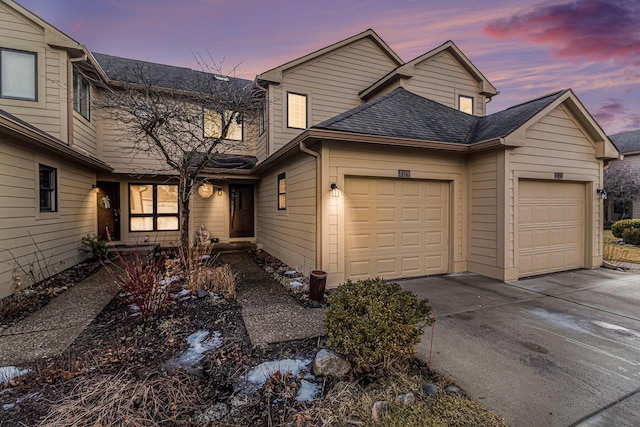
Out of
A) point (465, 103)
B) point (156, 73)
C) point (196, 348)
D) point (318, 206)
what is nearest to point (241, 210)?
point (156, 73)

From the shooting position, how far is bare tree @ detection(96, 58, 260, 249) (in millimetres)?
6527

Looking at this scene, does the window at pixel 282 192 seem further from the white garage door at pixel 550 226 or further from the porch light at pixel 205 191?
the white garage door at pixel 550 226

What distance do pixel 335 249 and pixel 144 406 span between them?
13.2ft

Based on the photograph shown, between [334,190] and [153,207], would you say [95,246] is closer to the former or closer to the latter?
[153,207]

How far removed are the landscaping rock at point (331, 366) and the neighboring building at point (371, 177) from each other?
113 inches

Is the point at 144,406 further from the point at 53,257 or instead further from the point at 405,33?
the point at 405,33

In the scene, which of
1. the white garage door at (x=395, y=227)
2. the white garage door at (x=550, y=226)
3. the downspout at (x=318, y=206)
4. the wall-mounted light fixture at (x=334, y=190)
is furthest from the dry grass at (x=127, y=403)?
the white garage door at (x=550, y=226)

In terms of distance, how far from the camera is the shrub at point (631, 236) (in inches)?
452

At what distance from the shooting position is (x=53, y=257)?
6586 mm

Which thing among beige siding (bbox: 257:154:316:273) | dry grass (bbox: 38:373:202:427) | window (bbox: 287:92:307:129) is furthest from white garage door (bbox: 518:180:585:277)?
dry grass (bbox: 38:373:202:427)

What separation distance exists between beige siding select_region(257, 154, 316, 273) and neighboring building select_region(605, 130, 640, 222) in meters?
23.1

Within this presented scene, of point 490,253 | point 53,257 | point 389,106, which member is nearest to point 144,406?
point 53,257

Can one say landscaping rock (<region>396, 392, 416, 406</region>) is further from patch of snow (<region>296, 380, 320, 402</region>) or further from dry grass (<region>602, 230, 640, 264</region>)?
dry grass (<region>602, 230, 640, 264</region>)

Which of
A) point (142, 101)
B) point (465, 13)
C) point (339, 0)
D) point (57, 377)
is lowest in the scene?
point (57, 377)
